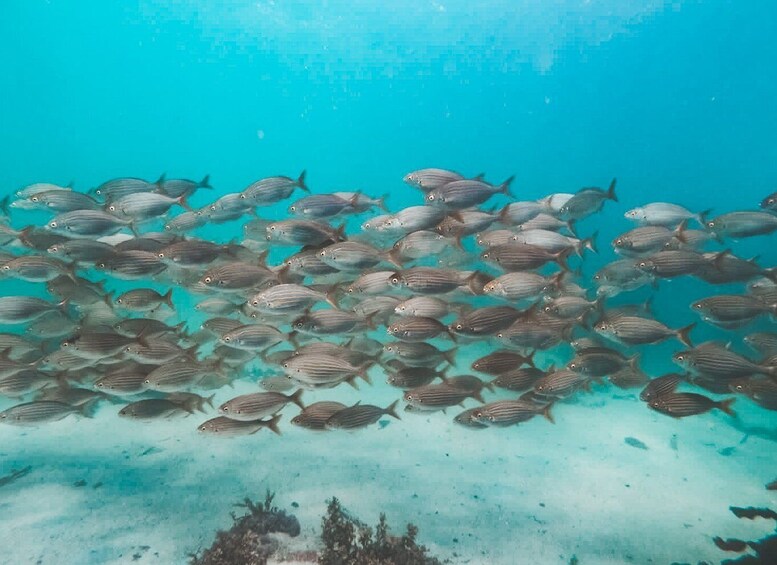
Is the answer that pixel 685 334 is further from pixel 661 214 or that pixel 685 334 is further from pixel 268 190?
pixel 268 190

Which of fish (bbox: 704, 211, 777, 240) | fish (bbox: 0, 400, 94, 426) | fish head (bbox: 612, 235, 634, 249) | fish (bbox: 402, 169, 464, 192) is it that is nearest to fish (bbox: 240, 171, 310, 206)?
fish (bbox: 402, 169, 464, 192)

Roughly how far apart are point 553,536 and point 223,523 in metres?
4.40

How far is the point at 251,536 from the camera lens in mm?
4910

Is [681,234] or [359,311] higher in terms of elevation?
[681,234]

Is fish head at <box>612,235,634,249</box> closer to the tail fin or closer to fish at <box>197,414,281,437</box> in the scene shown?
the tail fin

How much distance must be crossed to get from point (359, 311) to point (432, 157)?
147 ft

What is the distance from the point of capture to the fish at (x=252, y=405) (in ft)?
15.4

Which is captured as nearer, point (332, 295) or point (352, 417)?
point (352, 417)

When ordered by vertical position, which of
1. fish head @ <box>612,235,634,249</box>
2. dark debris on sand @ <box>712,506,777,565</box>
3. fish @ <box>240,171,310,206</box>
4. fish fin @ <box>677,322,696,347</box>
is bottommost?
dark debris on sand @ <box>712,506,777,565</box>

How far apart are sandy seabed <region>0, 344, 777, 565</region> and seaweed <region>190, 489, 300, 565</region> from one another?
0.80ft

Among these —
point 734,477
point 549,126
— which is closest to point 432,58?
point 549,126

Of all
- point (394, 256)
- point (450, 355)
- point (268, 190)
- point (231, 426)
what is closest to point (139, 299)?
point (231, 426)

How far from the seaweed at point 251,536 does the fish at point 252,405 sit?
1.33 metres

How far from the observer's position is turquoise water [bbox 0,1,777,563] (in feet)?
20.5
